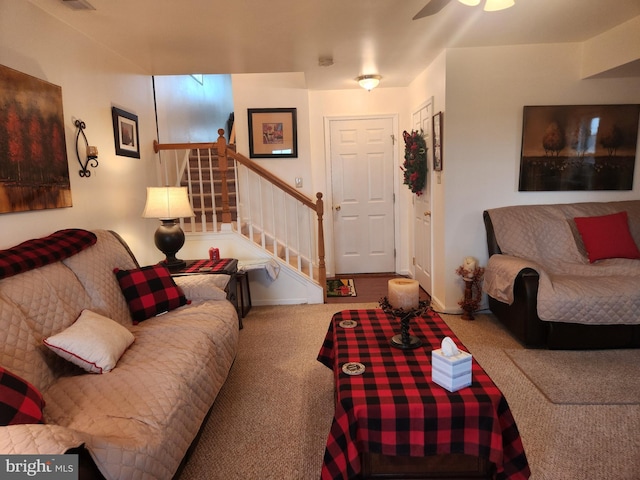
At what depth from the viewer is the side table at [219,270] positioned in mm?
3088

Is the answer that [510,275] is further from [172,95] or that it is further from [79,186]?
[172,95]

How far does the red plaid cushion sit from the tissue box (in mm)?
1359

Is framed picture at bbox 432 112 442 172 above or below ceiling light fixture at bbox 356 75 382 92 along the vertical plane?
below

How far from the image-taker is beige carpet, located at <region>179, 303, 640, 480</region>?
5.63ft

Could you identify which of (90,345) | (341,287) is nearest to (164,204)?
(90,345)

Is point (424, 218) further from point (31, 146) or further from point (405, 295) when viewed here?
point (31, 146)

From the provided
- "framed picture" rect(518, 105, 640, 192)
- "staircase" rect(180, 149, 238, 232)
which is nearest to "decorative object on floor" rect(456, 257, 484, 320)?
"framed picture" rect(518, 105, 640, 192)

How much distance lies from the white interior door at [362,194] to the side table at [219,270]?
1930 millimetres

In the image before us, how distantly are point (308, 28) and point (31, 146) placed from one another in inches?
72.5

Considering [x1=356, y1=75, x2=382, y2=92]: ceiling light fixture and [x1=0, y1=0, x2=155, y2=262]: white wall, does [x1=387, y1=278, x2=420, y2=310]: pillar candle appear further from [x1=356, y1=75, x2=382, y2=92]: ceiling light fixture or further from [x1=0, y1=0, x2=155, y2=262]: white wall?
[x1=356, y1=75, x2=382, y2=92]: ceiling light fixture

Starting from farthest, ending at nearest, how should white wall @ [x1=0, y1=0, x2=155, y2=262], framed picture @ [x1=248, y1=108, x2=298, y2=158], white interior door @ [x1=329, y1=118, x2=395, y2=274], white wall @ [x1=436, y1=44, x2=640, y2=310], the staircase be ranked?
white interior door @ [x1=329, y1=118, x2=395, y2=274], the staircase, framed picture @ [x1=248, y1=108, x2=298, y2=158], white wall @ [x1=436, y1=44, x2=640, y2=310], white wall @ [x1=0, y1=0, x2=155, y2=262]

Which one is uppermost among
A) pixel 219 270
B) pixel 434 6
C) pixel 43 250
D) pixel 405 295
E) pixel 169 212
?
pixel 434 6

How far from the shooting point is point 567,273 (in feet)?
10.0

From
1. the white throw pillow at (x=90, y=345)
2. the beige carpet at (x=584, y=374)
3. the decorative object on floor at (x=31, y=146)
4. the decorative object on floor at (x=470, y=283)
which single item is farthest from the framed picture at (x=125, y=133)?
the beige carpet at (x=584, y=374)
